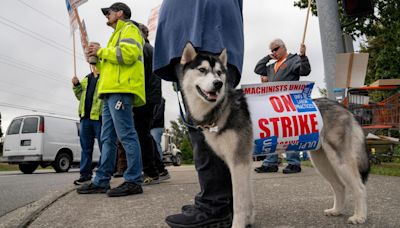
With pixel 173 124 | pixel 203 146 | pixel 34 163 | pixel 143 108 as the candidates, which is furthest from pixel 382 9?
pixel 173 124

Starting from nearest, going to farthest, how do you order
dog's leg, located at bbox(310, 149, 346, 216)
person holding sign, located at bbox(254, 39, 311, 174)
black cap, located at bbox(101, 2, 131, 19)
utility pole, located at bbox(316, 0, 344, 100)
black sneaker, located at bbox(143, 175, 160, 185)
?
dog's leg, located at bbox(310, 149, 346, 216) < black cap, located at bbox(101, 2, 131, 19) < black sneaker, located at bbox(143, 175, 160, 185) < person holding sign, located at bbox(254, 39, 311, 174) < utility pole, located at bbox(316, 0, 344, 100)

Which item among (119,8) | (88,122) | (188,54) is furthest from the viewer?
(88,122)

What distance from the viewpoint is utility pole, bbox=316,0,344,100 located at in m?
6.57

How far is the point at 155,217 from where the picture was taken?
3121 millimetres

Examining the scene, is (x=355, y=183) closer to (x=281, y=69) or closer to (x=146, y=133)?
(x=146, y=133)

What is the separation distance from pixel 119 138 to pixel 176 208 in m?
1.25

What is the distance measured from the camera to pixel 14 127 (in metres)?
14.8

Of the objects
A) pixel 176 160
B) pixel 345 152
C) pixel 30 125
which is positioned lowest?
pixel 176 160

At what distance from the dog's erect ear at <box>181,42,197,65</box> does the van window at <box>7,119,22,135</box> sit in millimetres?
13984

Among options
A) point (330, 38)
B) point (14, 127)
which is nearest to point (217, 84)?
point (330, 38)

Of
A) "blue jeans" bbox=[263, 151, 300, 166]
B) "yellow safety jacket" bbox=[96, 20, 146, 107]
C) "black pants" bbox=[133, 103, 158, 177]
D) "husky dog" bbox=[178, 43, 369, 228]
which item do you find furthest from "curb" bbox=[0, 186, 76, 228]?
"blue jeans" bbox=[263, 151, 300, 166]

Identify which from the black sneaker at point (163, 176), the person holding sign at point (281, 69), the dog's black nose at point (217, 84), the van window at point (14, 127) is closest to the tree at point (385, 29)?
Result: the person holding sign at point (281, 69)

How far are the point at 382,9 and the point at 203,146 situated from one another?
11288 mm

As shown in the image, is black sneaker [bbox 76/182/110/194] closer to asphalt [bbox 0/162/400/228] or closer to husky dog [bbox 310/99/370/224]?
asphalt [bbox 0/162/400/228]
